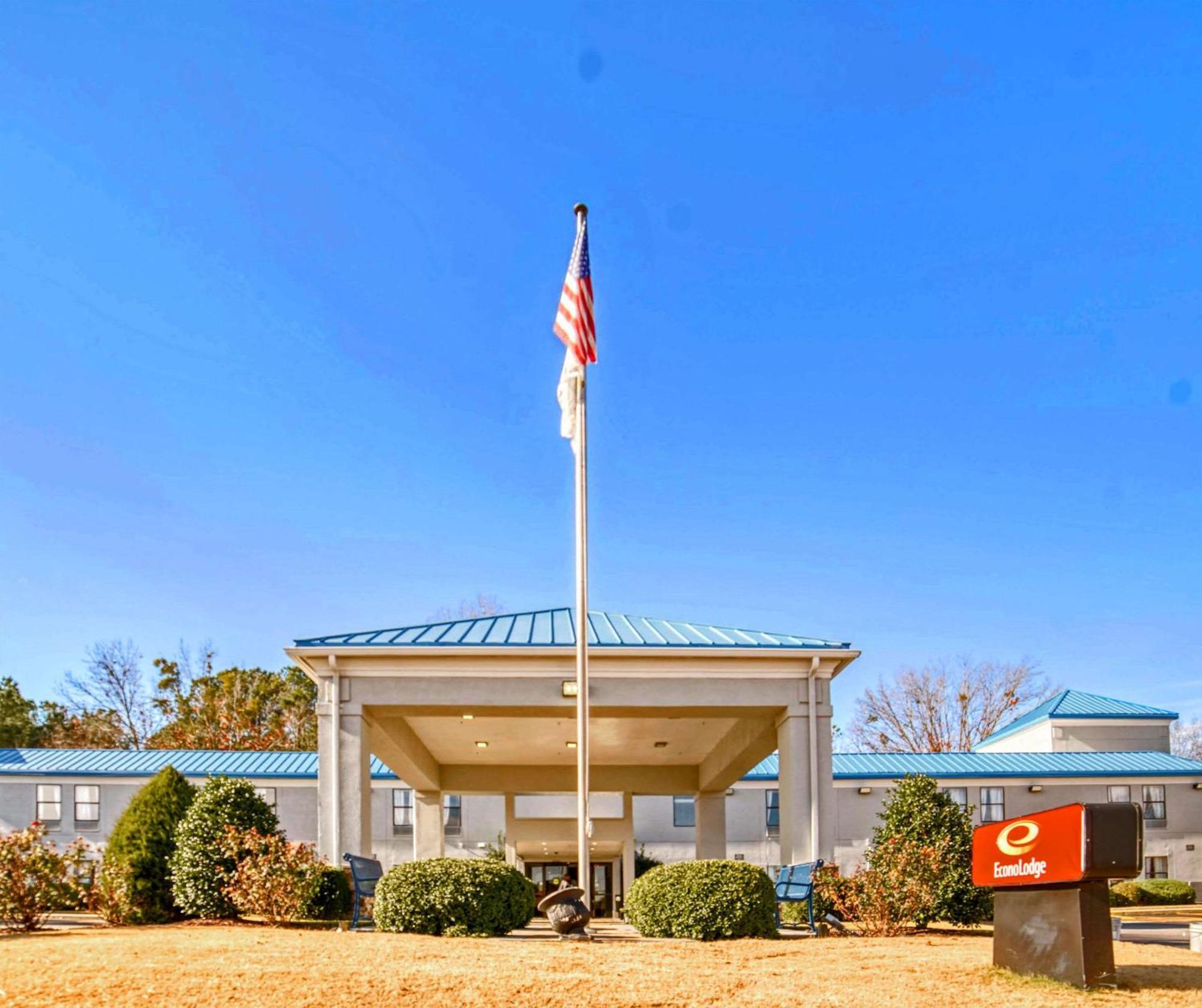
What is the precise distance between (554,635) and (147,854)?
6.04 meters

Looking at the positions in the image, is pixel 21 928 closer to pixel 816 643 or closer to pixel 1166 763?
pixel 816 643

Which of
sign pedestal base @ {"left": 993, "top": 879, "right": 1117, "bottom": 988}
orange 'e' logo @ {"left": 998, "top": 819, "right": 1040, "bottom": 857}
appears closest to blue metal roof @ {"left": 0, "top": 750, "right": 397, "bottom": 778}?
orange 'e' logo @ {"left": 998, "top": 819, "right": 1040, "bottom": 857}

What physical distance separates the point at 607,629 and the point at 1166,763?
24.5 metres

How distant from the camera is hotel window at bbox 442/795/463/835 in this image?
1407 inches

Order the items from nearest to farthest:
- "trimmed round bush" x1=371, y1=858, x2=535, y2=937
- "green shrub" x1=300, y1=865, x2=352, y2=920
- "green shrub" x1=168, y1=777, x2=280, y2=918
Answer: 1. "trimmed round bush" x1=371, y1=858, x2=535, y2=937
2. "green shrub" x1=168, y1=777, x2=280, y2=918
3. "green shrub" x1=300, y1=865, x2=352, y2=920

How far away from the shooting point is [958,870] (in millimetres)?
14469

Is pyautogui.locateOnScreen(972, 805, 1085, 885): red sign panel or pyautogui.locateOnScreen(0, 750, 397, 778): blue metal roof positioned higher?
pyautogui.locateOnScreen(972, 805, 1085, 885): red sign panel

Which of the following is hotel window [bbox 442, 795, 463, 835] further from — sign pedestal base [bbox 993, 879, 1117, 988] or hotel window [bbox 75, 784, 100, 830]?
sign pedestal base [bbox 993, 879, 1117, 988]

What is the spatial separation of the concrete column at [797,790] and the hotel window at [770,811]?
18.9 meters

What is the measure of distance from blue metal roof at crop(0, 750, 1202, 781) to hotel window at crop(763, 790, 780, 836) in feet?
3.39

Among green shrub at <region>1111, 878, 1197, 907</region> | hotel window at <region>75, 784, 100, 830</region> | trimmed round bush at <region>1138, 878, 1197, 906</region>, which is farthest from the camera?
hotel window at <region>75, 784, 100, 830</region>

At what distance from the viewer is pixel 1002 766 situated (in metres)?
34.1

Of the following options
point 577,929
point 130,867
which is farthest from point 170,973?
point 130,867

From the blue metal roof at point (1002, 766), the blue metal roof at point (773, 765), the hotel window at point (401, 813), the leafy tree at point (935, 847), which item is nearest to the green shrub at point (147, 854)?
the leafy tree at point (935, 847)
